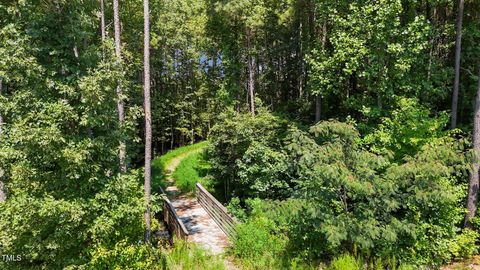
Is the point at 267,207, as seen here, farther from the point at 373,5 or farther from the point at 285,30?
the point at 285,30

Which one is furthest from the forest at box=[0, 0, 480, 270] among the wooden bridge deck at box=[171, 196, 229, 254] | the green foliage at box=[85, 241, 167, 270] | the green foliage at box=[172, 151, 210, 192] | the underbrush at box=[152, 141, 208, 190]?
the underbrush at box=[152, 141, 208, 190]

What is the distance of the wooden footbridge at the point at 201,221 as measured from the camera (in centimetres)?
999

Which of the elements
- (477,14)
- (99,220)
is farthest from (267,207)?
(477,14)

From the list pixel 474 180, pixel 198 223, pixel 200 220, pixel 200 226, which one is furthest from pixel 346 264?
pixel 200 220

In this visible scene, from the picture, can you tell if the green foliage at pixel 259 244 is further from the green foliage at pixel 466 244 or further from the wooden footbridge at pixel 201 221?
the green foliage at pixel 466 244

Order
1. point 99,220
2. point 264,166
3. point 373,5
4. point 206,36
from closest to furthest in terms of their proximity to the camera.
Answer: point 99,220 → point 373,5 → point 264,166 → point 206,36

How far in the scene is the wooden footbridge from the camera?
9.99 meters

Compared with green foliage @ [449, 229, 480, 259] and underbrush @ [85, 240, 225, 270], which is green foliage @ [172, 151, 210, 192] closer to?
underbrush @ [85, 240, 225, 270]

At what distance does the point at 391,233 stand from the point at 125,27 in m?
17.8

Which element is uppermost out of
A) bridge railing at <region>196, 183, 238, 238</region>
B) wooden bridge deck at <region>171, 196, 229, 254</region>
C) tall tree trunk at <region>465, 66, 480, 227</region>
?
tall tree trunk at <region>465, 66, 480, 227</region>

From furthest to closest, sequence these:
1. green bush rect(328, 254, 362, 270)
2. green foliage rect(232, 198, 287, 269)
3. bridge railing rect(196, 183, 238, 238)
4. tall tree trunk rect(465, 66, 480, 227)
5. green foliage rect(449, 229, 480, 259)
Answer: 1. bridge railing rect(196, 183, 238, 238)
2. tall tree trunk rect(465, 66, 480, 227)
3. green foliage rect(449, 229, 480, 259)
4. green foliage rect(232, 198, 287, 269)
5. green bush rect(328, 254, 362, 270)

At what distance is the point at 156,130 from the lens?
27.8 m

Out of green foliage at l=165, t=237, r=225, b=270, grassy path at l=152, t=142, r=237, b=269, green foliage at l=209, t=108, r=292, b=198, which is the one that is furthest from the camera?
green foliage at l=209, t=108, r=292, b=198

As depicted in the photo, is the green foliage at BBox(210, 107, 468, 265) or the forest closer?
the forest
